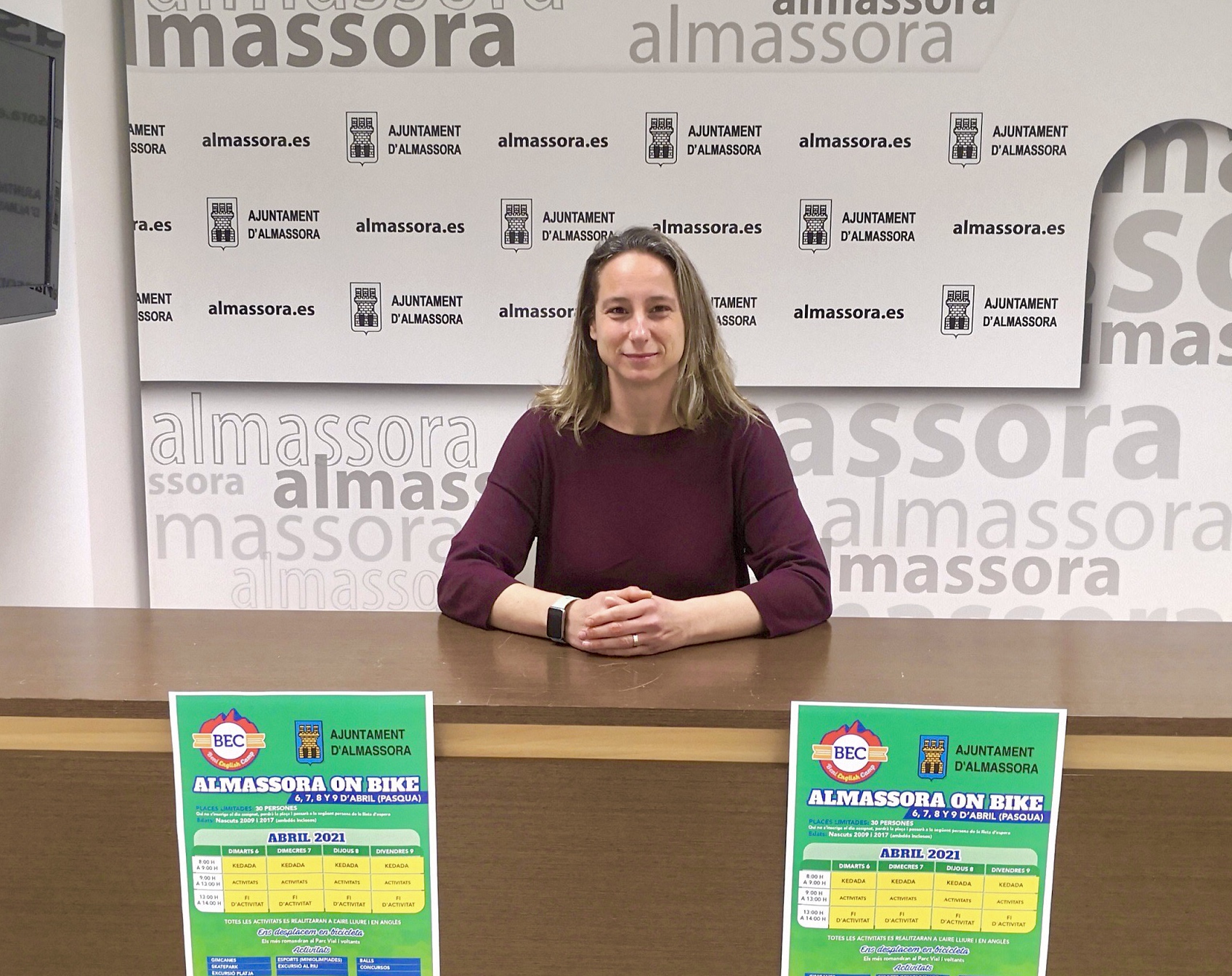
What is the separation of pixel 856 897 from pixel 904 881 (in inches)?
2.1

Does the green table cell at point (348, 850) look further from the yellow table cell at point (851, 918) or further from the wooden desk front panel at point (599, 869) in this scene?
the yellow table cell at point (851, 918)

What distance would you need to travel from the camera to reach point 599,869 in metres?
1.08

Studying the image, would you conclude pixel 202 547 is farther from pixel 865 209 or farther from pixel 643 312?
pixel 865 209

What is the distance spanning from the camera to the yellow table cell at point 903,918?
107cm

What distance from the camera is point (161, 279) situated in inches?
107

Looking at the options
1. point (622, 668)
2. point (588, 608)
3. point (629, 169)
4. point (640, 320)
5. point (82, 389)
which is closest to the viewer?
point (622, 668)

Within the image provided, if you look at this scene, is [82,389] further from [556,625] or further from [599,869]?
[599,869]

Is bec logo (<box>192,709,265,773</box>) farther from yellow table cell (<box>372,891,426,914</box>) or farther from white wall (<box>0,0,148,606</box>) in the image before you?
white wall (<box>0,0,148,606</box>)

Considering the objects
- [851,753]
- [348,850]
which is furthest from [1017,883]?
[348,850]

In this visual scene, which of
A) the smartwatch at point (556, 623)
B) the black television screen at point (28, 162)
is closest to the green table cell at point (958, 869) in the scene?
the smartwatch at point (556, 623)

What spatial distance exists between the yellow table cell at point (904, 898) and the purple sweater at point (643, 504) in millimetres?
659

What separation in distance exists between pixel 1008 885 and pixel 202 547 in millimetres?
2428

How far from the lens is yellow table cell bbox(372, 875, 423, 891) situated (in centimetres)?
108

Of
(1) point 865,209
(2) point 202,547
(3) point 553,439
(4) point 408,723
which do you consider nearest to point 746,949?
(4) point 408,723
